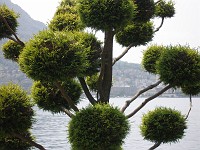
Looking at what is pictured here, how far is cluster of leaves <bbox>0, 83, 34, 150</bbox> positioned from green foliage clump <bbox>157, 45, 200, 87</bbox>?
12.2 ft

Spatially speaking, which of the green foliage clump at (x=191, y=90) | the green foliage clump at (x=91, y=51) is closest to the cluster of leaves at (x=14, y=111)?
the green foliage clump at (x=91, y=51)

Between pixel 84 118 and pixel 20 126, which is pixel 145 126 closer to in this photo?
pixel 84 118

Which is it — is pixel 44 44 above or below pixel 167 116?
above

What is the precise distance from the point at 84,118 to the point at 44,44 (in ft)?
6.63

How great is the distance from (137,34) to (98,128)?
433 centimetres

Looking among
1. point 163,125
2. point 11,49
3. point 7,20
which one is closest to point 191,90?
point 163,125

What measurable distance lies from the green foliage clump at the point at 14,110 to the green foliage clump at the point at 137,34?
3.95 metres

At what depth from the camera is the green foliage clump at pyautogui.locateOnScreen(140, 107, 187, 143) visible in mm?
11258

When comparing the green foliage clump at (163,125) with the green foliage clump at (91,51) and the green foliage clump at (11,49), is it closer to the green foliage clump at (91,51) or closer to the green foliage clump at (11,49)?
the green foliage clump at (91,51)

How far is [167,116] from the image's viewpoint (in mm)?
11500

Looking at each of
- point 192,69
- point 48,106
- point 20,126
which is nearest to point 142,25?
point 192,69

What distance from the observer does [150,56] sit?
1284 centimetres

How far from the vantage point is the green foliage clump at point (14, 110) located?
31.0ft

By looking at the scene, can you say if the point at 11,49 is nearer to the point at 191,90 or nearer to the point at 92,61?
the point at 92,61
